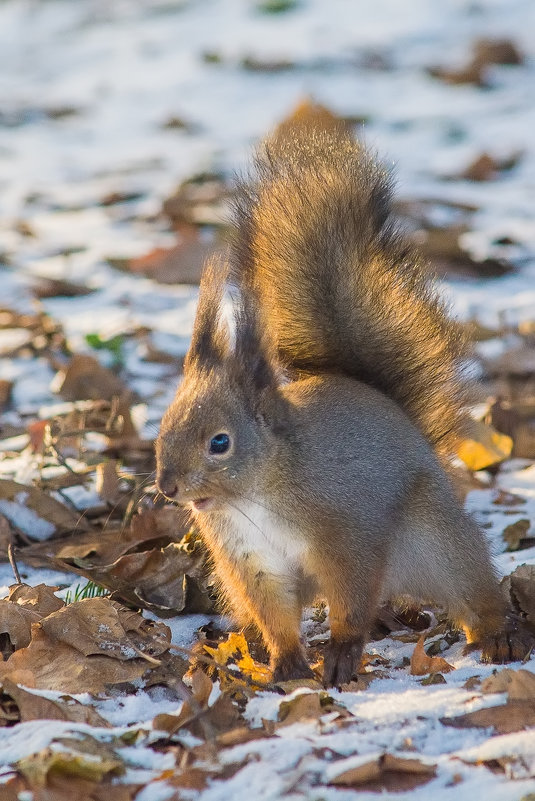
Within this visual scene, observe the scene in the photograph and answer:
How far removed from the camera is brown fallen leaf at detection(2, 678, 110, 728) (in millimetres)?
1718

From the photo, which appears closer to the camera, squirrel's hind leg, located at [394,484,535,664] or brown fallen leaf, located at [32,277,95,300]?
squirrel's hind leg, located at [394,484,535,664]

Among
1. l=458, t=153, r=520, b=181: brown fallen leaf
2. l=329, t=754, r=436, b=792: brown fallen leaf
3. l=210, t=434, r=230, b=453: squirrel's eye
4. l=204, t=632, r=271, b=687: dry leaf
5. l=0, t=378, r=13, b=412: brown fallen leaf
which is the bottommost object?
l=204, t=632, r=271, b=687: dry leaf

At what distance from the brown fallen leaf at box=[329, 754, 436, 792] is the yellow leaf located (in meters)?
1.43

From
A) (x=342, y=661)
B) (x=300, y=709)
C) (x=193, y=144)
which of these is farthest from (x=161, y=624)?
(x=193, y=144)

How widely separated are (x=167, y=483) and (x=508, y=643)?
2.35 feet

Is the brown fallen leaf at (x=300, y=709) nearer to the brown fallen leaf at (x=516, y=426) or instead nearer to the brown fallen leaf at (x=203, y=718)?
the brown fallen leaf at (x=203, y=718)

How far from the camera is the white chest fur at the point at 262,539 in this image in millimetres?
1976

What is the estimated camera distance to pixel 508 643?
2.07 meters

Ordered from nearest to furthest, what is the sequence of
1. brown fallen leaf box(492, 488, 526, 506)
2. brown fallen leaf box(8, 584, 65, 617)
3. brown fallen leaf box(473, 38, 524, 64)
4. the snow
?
brown fallen leaf box(8, 584, 65, 617), the snow, brown fallen leaf box(492, 488, 526, 506), brown fallen leaf box(473, 38, 524, 64)

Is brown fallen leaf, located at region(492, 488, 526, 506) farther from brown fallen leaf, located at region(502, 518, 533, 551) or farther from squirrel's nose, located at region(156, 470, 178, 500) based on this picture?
squirrel's nose, located at region(156, 470, 178, 500)

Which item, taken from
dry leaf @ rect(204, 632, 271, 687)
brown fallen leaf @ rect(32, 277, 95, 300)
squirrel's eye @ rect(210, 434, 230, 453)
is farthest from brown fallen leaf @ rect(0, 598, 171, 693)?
brown fallen leaf @ rect(32, 277, 95, 300)

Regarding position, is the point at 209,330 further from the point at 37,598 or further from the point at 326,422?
the point at 37,598

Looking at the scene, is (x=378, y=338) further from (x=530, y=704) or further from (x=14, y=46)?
(x=14, y=46)

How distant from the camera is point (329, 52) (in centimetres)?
753
